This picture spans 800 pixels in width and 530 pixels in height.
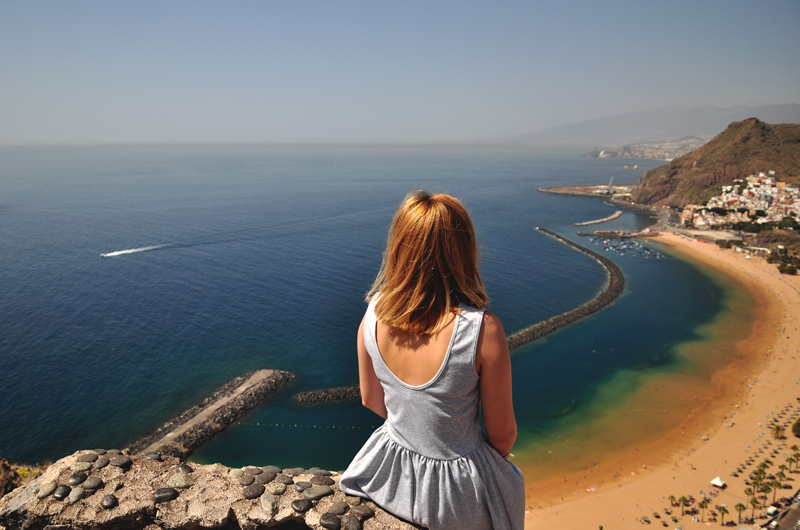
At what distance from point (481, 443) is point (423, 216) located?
961mm

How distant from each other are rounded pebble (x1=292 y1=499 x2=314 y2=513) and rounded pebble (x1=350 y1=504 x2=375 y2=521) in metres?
0.43

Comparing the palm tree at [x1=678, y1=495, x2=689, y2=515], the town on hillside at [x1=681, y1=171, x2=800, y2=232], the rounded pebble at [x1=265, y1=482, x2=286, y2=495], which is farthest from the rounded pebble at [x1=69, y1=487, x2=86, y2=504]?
the town on hillside at [x1=681, y1=171, x2=800, y2=232]

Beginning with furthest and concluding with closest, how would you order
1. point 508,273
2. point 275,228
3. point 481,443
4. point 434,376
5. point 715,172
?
1. point 715,172
2. point 275,228
3. point 508,273
4. point 481,443
5. point 434,376

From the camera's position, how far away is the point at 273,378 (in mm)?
21766

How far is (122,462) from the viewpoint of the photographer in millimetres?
3211

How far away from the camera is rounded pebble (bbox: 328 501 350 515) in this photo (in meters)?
2.25

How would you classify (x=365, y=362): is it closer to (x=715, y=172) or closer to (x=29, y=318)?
(x=29, y=318)

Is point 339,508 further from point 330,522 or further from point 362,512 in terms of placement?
point 362,512

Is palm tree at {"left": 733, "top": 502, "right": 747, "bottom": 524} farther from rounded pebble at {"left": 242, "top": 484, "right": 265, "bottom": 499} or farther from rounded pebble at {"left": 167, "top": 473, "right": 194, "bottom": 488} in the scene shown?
rounded pebble at {"left": 167, "top": 473, "right": 194, "bottom": 488}

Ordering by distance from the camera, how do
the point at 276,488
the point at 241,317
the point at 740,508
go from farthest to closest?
the point at 241,317 → the point at 740,508 → the point at 276,488

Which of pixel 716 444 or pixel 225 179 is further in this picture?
pixel 225 179

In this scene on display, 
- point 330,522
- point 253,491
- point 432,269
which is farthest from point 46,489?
point 432,269

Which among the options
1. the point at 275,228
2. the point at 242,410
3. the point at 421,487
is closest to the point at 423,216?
the point at 421,487

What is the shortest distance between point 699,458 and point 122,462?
20.4 m
